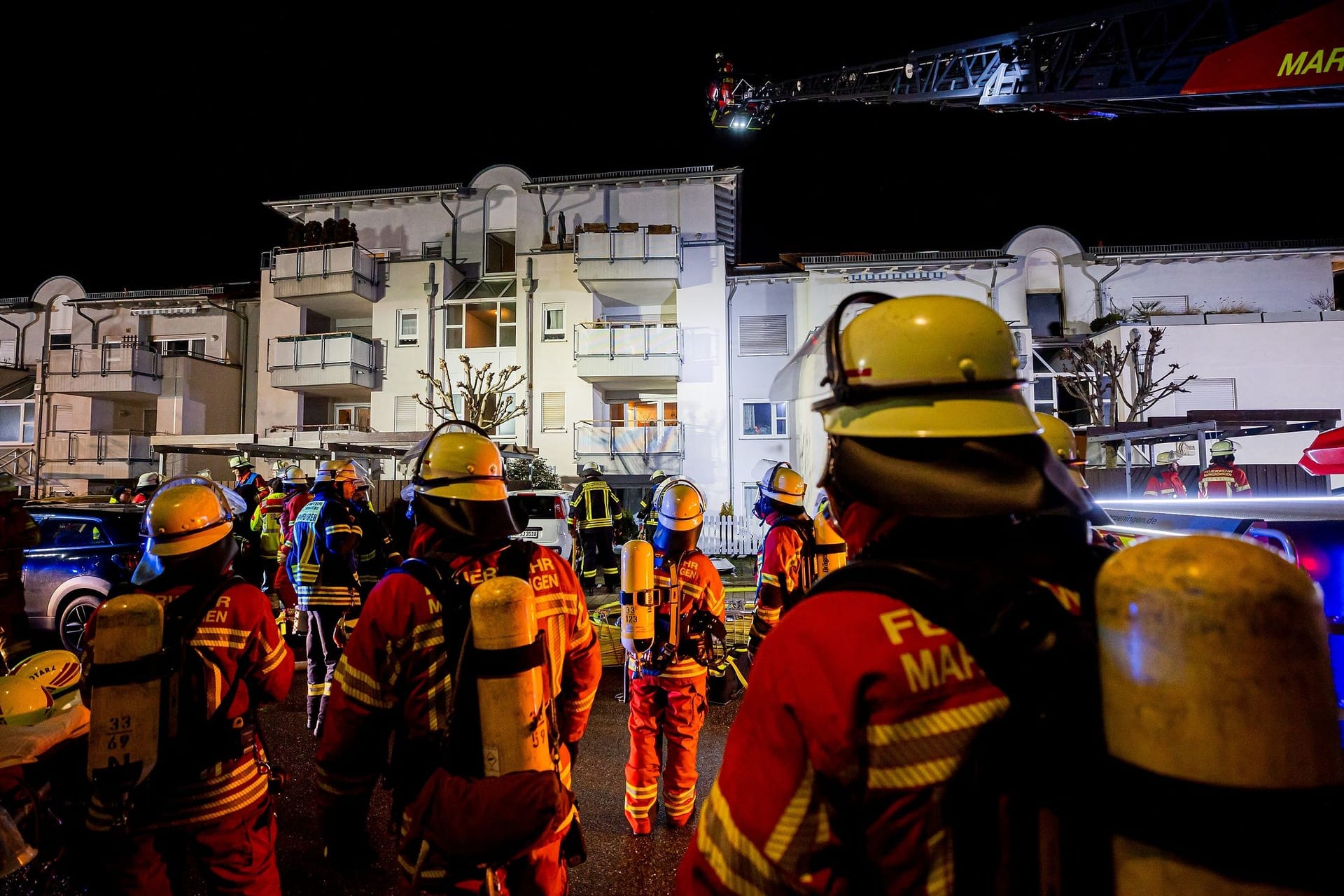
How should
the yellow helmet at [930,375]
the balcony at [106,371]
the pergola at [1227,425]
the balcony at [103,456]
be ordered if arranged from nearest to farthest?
the yellow helmet at [930,375], the pergola at [1227,425], the balcony at [106,371], the balcony at [103,456]

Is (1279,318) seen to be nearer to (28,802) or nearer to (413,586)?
(413,586)

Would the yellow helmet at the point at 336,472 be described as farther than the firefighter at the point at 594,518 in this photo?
No

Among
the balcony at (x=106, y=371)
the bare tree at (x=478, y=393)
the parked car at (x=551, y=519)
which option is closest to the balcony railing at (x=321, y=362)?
the bare tree at (x=478, y=393)

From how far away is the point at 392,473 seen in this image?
22.9 meters

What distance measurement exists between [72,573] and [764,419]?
17724mm

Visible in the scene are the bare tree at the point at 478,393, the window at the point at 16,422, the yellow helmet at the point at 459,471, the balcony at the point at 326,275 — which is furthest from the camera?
the window at the point at 16,422

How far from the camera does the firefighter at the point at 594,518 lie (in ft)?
38.6

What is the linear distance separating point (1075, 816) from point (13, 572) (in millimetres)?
10478

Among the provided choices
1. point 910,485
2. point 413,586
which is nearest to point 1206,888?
point 910,485

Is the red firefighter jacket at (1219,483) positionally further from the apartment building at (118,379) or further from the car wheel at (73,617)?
the apartment building at (118,379)

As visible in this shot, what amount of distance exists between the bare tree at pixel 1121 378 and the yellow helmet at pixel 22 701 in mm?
22598

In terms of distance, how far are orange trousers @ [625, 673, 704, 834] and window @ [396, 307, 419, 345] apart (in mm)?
21460

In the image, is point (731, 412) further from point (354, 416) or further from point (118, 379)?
point (118, 379)

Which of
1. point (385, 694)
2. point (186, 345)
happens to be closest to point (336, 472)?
point (385, 694)
